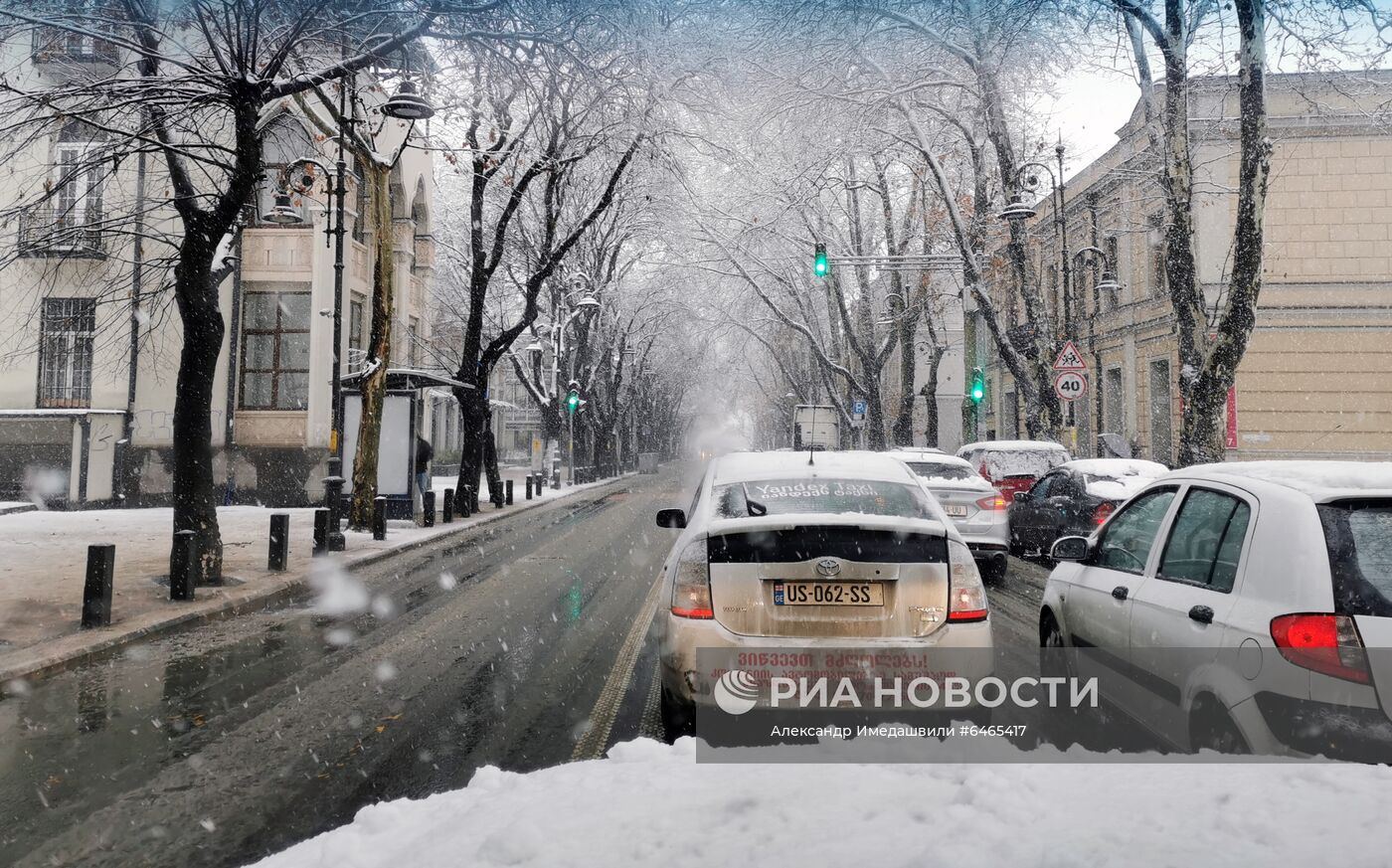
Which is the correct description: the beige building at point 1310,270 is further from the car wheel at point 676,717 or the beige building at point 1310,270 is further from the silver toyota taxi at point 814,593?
the car wheel at point 676,717

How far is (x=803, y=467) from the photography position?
18.9 feet

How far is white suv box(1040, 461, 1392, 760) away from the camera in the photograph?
311cm

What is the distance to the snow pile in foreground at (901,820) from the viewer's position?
8.74 ft

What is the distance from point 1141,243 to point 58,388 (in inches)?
1243

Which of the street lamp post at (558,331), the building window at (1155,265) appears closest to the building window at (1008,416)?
the building window at (1155,265)

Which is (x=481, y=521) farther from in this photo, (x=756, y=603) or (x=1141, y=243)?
(x=1141, y=243)

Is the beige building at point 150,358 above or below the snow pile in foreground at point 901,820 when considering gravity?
above

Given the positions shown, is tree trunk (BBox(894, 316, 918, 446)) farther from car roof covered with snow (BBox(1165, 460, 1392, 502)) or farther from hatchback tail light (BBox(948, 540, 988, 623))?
car roof covered with snow (BBox(1165, 460, 1392, 502))

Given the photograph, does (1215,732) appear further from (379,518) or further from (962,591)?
(379,518)

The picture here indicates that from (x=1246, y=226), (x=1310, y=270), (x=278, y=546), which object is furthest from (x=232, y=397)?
(x=1310, y=270)

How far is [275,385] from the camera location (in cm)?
2319

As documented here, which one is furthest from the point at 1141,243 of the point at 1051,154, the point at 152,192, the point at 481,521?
the point at 152,192

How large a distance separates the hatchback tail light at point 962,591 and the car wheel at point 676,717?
1.32m

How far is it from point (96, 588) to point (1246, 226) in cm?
1366
